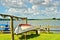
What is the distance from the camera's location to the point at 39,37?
12656 millimetres

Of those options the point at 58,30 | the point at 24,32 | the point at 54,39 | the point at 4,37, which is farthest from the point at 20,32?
the point at 58,30

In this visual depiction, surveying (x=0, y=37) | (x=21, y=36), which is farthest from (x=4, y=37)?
(x=21, y=36)

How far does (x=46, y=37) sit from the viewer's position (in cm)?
1254

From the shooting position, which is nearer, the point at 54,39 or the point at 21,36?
the point at 54,39

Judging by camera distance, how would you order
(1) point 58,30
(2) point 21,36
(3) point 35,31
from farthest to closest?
(1) point 58,30
(3) point 35,31
(2) point 21,36

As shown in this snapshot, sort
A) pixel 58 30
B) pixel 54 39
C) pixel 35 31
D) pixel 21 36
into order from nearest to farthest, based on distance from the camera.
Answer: pixel 54 39
pixel 21 36
pixel 35 31
pixel 58 30

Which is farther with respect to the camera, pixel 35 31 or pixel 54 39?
pixel 35 31

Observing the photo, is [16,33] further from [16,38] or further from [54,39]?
[54,39]

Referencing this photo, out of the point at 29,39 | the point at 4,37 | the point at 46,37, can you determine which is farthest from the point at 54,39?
the point at 4,37

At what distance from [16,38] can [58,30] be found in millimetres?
5287

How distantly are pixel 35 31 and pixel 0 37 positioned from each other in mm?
2909

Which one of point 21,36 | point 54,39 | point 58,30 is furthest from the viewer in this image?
point 58,30

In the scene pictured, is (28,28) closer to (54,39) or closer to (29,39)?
A: (29,39)

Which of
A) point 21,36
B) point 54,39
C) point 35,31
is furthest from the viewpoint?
point 35,31
